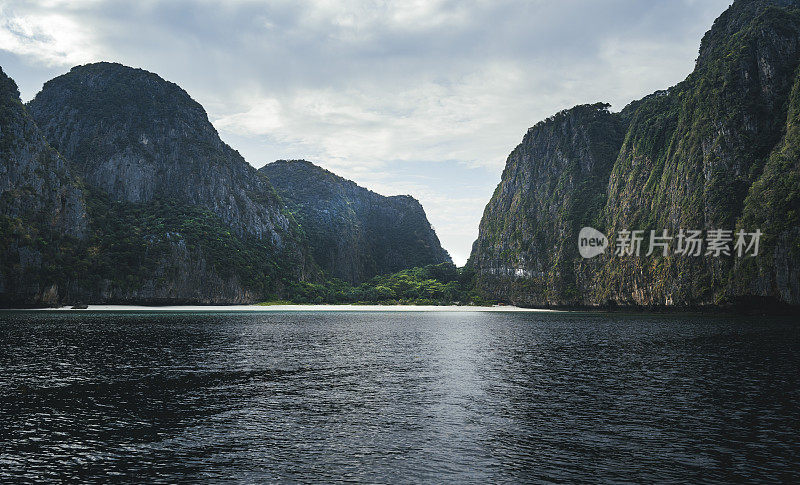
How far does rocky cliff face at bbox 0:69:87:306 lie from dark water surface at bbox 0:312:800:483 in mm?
104724

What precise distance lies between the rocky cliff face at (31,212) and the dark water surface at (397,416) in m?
105

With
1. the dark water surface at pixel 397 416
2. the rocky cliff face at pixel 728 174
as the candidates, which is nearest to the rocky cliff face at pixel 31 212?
the dark water surface at pixel 397 416

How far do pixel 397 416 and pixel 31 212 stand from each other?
165 metres

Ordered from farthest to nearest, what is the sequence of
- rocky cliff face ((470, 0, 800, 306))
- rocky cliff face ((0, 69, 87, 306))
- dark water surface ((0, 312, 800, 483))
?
rocky cliff face ((0, 69, 87, 306))
rocky cliff face ((470, 0, 800, 306))
dark water surface ((0, 312, 800, 483))

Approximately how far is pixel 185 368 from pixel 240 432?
2048 cm

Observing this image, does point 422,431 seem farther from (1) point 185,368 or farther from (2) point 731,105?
(2) point 731,105

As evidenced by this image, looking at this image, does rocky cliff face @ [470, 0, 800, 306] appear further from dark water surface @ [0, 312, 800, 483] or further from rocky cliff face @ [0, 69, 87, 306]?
rocky cliff face @ [0, 69, 87, 306]

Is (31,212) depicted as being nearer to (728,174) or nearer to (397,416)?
(397,416)

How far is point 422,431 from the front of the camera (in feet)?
73.8

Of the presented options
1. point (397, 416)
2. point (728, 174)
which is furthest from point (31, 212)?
point (728, 174)

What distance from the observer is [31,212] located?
14512 cm

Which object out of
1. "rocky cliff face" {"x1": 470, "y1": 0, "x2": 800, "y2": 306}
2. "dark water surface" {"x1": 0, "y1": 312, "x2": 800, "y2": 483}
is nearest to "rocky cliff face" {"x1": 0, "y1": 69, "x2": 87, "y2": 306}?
"dark water surface" {"x1": 0, "y1": 312, "x2": 800, "y2": 483}

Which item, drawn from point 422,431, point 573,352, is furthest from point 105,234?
point 422,431

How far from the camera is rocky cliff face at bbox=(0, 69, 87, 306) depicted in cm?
13212
